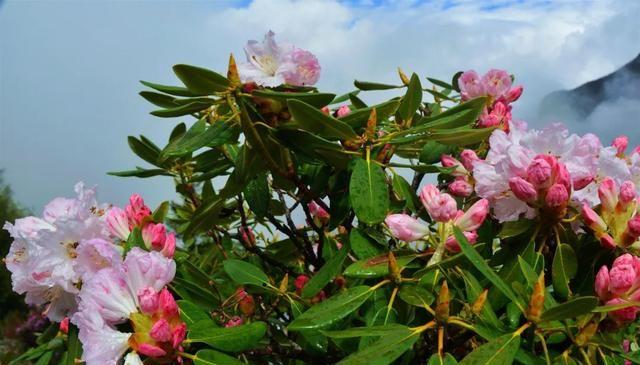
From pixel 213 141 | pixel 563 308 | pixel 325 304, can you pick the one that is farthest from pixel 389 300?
pixel 213 141

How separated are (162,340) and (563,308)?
0.52 m

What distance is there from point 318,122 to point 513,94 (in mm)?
767

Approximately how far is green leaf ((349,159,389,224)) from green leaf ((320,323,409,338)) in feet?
0.58

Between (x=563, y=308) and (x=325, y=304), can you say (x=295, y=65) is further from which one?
(x=563, y=308)

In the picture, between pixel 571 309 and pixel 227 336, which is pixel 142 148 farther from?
pixel 571 309

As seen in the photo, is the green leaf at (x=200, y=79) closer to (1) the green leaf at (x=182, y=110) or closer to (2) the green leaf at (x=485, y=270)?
(1) the green leaf at (x=182, y=110)

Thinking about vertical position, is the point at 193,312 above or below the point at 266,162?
below

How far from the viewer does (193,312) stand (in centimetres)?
108

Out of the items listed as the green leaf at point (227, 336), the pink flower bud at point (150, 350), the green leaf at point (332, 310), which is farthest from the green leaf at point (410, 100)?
the pink flower bud at point (150, 350)

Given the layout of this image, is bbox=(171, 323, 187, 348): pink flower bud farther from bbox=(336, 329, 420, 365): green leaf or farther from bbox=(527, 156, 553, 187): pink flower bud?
bbox=(527, 156, 553, 187): pink flower bud

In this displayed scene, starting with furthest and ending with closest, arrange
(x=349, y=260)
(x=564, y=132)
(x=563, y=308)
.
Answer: (x=349, y=260), (x=564, y=132), (x=563, y=308)

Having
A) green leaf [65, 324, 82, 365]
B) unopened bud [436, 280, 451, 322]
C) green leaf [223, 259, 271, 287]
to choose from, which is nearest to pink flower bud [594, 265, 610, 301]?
unopened bud [436, 280, 451, 322]

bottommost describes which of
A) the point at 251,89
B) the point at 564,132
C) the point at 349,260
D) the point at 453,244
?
the point at 349,260

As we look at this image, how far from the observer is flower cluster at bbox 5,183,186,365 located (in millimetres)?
979
